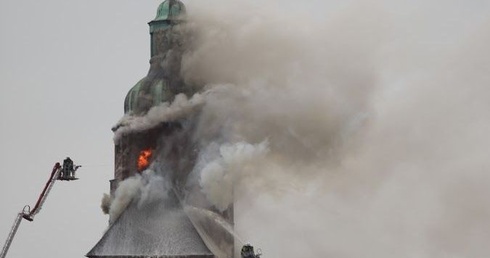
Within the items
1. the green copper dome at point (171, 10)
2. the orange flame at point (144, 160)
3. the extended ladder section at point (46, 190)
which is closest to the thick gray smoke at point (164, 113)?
the orange flame at point (144, 160)

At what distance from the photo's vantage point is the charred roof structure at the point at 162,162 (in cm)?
9156

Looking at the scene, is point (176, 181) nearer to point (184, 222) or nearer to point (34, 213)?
point (184, 222)

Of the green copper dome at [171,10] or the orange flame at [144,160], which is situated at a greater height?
the green copper dome at [171,10]

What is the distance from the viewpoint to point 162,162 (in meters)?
94.6

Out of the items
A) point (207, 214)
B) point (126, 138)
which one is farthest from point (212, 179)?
point (126, 138)

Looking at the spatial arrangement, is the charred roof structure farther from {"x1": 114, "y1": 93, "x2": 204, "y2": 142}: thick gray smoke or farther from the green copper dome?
{"x1": 114, "y1": 93, "x2": 204, "y2": 142}: thick gray smoke

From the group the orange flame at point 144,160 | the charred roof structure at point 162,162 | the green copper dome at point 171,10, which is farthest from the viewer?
the green copper dome at point 171,10

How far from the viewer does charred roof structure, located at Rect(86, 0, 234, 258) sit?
9156 centimetres

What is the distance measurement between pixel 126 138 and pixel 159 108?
4.49m

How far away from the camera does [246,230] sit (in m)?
106

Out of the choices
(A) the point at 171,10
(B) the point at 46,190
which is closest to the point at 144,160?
(B) the point at 46,190

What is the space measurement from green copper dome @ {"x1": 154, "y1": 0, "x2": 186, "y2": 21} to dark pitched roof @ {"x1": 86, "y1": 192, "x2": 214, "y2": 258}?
51.8ft

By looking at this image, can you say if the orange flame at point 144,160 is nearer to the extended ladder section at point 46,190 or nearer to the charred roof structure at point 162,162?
the charred roof structure at point 162,162

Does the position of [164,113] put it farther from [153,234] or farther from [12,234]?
[12,234]
